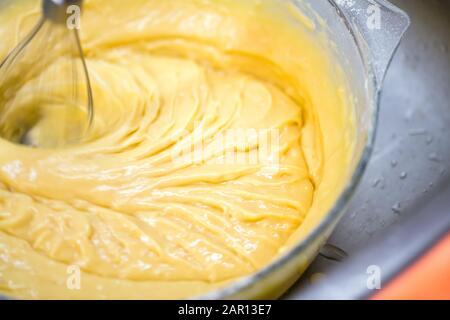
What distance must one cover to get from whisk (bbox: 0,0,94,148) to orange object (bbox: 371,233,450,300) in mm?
679

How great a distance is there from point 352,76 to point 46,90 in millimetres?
645

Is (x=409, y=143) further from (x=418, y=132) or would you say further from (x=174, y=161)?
(x=174, y=161)

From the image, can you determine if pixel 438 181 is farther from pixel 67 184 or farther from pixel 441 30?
pixel 67 184

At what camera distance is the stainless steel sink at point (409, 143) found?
1055 millimetres

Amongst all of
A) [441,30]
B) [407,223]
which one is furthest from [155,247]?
[441,30]

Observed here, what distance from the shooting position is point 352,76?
100 cm

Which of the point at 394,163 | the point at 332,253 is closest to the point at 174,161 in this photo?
the point at 332,253

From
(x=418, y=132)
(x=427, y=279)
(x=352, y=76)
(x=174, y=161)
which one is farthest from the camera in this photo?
(x=418, y=132)

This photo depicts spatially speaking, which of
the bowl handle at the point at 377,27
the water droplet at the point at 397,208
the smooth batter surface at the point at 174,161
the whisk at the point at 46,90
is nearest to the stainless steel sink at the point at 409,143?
the water droplet at the point at 397,208

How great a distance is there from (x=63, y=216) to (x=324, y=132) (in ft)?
1.62

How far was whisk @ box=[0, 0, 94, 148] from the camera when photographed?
3.85 feet

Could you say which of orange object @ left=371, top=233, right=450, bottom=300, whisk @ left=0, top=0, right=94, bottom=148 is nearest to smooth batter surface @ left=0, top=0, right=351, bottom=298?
whisk @ left=0, top=0, right=94, bottom=148

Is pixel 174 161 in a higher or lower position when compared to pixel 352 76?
lower

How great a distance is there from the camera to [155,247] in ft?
3.17
